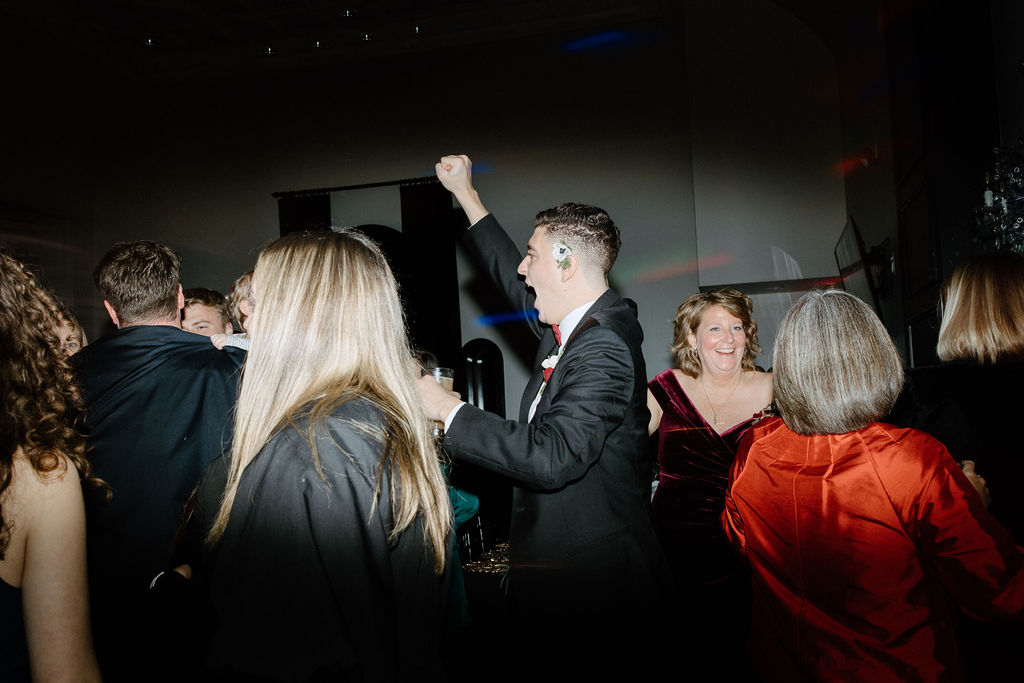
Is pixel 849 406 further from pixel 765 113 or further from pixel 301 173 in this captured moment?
pixel 301 173

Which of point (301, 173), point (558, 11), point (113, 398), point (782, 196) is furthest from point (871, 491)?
point (301, 173)

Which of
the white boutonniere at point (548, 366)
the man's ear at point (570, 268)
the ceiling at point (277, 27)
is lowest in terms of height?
the white boutonniere at point (548, 366)

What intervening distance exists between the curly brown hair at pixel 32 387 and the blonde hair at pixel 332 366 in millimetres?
336

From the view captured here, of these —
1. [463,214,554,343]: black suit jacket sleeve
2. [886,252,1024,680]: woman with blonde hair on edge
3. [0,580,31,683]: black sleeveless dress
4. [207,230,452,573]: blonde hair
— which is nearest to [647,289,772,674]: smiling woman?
[886,252,1024,680]: woman with blonde hair on edge

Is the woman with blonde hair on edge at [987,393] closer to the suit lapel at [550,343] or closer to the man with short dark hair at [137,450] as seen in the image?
the suit lapel at [550,343]

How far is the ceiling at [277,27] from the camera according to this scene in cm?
602

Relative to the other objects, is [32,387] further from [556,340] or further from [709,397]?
[709,397]

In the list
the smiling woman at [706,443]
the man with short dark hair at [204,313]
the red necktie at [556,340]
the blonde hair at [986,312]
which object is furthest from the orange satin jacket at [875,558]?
the man with short dark hair at [204,313]

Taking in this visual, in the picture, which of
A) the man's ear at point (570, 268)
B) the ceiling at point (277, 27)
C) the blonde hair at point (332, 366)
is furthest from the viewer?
the ceiling at point (277, 27)

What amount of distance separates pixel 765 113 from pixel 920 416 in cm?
381

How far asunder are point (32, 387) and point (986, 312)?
2434mm

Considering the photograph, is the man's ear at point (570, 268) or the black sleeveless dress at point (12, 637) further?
the man's ear at point (570, 268)

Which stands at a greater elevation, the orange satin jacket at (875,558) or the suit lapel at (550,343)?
the suit lapel at (550,343)

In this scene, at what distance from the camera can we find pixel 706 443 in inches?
113
